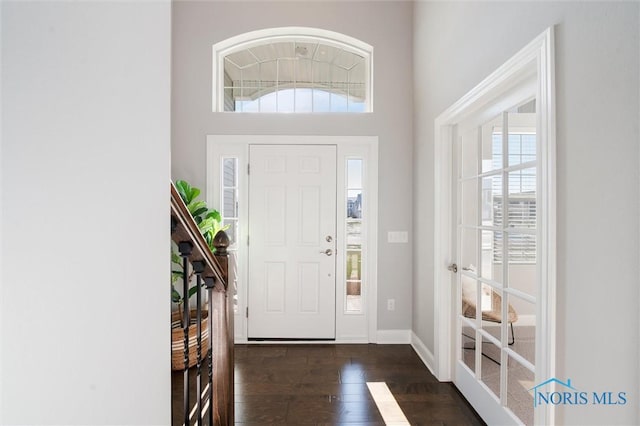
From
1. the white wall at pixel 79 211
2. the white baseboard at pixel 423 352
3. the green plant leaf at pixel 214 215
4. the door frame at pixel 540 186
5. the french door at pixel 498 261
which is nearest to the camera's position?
the white wall at pixel 79 211

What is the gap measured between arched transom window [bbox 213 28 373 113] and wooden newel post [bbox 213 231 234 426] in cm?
229

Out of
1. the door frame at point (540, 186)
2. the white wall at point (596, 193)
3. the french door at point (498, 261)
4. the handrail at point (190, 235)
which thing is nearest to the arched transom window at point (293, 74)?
the door frame at point (540, 186)

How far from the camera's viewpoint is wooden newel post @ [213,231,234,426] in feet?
4.59

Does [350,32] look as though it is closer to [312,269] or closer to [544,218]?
[312,269]

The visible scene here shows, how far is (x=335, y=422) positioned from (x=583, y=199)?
1745 mm

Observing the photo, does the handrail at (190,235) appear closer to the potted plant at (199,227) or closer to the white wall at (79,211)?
the white wall at (79,211)

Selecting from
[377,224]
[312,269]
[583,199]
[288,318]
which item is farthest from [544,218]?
[288,318]

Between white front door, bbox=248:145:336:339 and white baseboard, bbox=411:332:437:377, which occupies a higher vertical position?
white front door, bbox=248:145:336:339

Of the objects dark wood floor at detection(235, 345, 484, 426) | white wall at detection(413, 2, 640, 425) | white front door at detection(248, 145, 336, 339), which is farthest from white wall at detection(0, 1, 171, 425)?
white front door at detection(248, 145, 336, 339)

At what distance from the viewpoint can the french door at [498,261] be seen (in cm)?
164

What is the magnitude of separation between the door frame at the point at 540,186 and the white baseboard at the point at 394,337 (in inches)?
27.9

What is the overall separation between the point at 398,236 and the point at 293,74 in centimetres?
192

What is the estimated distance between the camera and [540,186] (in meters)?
1.38

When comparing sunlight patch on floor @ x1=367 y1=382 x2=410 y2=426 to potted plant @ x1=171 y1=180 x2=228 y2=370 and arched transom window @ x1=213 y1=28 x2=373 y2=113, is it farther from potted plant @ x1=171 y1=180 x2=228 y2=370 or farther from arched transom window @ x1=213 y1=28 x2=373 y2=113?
arched transom window @ x1=213 y1=28 x2=373 y2=113
